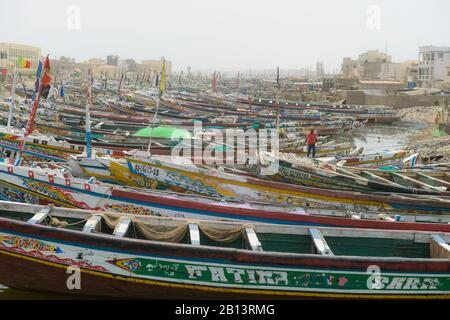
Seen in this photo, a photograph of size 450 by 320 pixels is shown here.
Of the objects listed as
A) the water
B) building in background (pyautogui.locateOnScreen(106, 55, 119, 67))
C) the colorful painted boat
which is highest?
building in background (pyautogui.locateOnScreen(106, 55, 119, 67))

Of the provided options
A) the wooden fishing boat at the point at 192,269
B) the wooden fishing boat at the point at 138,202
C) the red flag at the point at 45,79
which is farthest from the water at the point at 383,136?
the wooden fishing boat at the point at 192,269

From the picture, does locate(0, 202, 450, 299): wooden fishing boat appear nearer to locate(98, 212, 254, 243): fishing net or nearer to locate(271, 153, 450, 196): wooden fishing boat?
locate(98, 212, 254, 243): fishing net

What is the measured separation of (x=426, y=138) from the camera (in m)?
34.8

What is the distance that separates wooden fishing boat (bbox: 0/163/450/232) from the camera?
9.89m

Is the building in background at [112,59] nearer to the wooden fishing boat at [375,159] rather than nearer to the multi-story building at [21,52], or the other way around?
the multi-story building at [21,52]

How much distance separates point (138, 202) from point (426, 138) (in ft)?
96.3

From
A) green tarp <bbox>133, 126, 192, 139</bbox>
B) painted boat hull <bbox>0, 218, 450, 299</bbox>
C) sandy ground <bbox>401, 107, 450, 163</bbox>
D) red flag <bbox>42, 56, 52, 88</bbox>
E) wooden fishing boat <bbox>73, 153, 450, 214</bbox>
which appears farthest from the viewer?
sandy ground <bbox>401, 107, 450, 163</bbox>

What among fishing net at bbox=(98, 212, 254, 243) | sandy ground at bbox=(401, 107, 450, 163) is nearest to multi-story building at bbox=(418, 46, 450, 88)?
sandy ground at bbox=(401, 107, 450, 163)

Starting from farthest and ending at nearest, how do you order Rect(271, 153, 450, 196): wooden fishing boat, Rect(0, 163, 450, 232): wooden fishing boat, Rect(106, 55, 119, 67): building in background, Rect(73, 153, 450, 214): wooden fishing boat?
Rect(106, 55, 119, 67): building in background < Rect(271, 153, 450, 196): wooden fishing boat < Rect(73, 153, 450, 214): wooden fishing boat < Rect(0, 163, 450, 232): wooden fishing boat

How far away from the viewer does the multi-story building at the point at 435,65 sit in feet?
232

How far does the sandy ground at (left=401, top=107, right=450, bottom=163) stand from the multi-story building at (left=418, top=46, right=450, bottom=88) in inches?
872

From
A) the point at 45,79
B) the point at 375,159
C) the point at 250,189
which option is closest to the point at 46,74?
the point at 45,79
